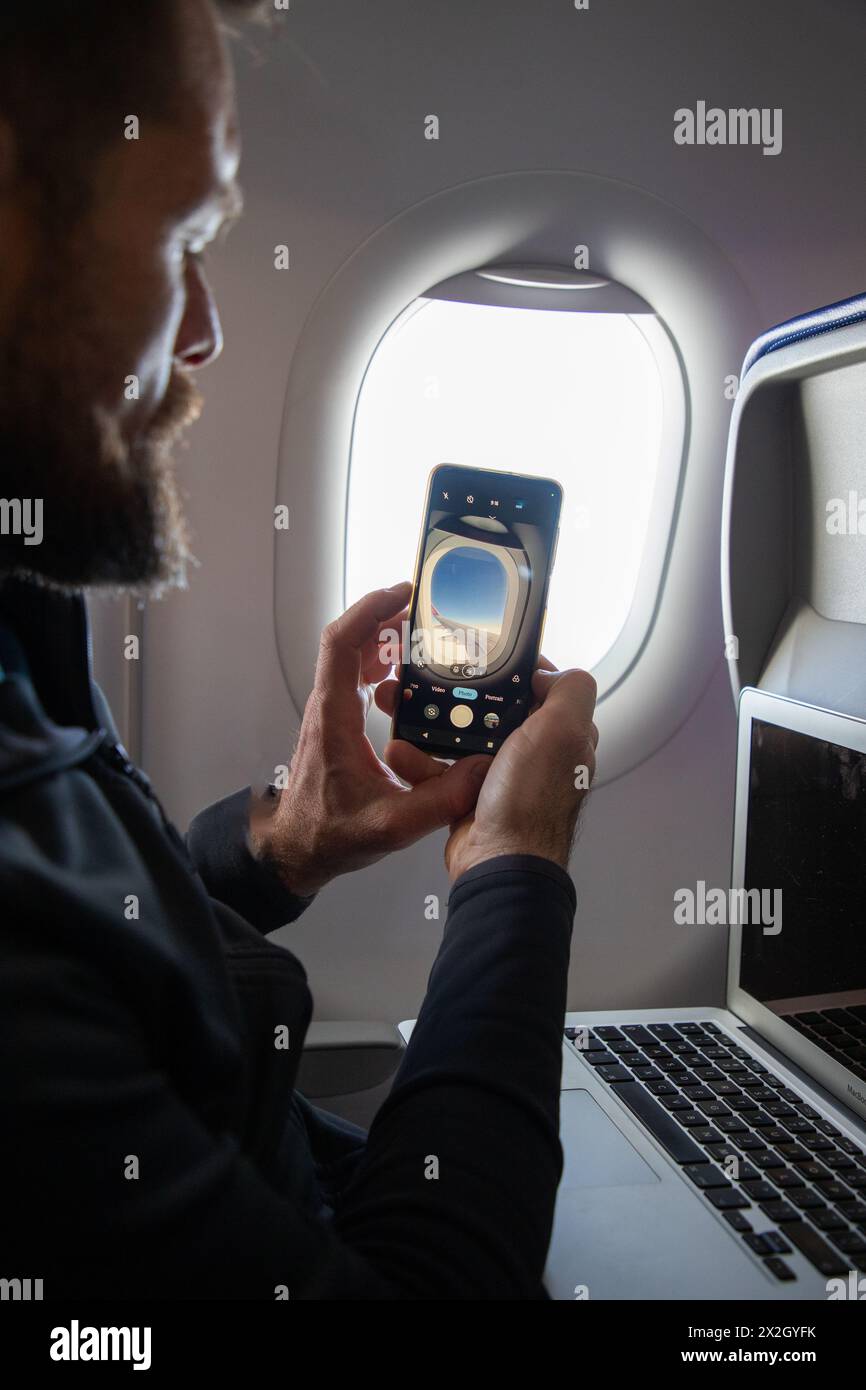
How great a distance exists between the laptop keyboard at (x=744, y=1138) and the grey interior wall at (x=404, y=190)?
0.53 metres

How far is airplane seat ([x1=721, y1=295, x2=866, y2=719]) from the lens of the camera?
1182 millimetres

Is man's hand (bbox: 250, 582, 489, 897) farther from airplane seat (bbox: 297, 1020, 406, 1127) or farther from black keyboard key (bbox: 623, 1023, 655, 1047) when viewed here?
airplane seat (bbox: 297, 1020, 406, 1127)

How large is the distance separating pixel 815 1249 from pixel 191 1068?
21.0 inches

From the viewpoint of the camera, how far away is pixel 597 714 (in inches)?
65.1

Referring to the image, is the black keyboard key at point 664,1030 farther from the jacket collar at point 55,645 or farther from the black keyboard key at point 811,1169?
the jacket collar at point 55,645

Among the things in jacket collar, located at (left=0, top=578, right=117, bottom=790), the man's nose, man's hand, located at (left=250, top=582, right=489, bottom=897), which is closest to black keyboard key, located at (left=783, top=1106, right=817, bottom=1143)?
man's hand, located at (left=250, top=582, right=489, bottom=897)

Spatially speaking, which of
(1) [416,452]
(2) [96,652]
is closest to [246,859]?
(2) [96,652]

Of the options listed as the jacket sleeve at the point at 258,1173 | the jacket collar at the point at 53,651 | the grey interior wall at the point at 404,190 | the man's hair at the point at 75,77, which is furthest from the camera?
the grey interior wall at the point at 404,190

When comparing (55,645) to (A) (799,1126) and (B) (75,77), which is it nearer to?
(B) (75,77)

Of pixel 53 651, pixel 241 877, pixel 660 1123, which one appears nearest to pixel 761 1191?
pixel 660 1123

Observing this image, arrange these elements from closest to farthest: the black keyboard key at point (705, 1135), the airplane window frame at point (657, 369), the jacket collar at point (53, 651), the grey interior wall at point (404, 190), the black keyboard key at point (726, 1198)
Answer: the jacket collar at point (53, 651)
the black keyboard key at point (726, 1198)
the black keyboard key at point (705, 1135)
the grey interior wall at point (404, 190)
the airplane window frame at point (657, 369)

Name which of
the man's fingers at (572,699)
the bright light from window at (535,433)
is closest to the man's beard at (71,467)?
the man's fingers at (572,699)

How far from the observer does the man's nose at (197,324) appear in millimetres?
826

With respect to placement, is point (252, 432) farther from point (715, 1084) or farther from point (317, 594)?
point (715, 1084)
